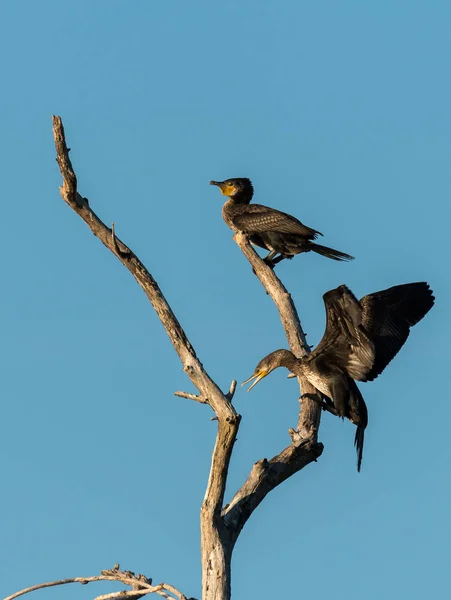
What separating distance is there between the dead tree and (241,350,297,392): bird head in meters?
0.64

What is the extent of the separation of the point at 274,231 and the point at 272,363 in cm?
289

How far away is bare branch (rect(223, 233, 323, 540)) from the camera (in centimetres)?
899

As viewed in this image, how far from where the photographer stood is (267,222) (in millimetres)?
13539

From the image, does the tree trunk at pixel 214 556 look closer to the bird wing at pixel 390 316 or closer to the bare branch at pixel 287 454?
the bare branch at pixel 287 454

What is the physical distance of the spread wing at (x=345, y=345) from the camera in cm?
1021

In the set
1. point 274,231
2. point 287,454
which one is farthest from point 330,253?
point 287,454

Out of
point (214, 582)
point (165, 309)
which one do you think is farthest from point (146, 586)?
point (165, 309)

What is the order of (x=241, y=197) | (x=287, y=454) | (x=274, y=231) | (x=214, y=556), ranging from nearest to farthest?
1. (x=214, y=556)
2. (x=287, y=454)
3. (x=274, y=231)
4. (x=241, y=197)

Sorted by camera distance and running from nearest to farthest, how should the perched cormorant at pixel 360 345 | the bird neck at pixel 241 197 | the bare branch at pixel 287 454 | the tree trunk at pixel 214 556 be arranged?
1. the tree trunk at pixel 214 556
2. the bare branch at pixel 287 454
3. the perched cormorant at pixel 360 345
4. the bird neck at pixel 241 197

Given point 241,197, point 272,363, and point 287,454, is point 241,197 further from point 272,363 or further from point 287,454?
point 287,454

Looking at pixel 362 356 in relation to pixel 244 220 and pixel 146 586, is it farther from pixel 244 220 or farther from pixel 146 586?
pixel 244 220

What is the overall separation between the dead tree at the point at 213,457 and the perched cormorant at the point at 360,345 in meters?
0.35

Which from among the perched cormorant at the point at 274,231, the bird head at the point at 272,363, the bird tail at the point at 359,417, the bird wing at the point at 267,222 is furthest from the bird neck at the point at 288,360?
the bird wing at the point at 267,222

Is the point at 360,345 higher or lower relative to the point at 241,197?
lower
